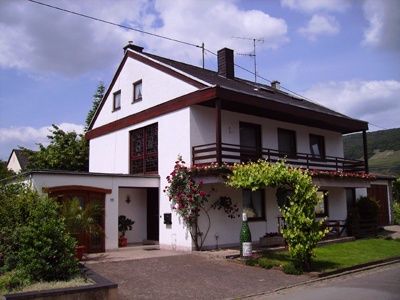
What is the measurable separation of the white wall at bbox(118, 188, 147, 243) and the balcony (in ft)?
13.2

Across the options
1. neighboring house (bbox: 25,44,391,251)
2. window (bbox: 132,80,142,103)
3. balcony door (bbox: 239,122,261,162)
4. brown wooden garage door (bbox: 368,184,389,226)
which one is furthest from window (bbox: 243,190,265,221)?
brown wooden garage door (bbox: 368,184,389,226)

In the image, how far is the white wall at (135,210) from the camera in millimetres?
19906

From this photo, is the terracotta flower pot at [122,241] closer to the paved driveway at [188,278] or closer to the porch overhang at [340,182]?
the paved driveway at [188,278]

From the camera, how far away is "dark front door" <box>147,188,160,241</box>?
65.2 ft

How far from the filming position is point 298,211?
43.4 feet

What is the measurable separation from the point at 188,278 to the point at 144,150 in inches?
371

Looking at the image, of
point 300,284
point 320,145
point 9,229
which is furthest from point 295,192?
point 320,145

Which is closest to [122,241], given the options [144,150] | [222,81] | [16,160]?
[144,150]

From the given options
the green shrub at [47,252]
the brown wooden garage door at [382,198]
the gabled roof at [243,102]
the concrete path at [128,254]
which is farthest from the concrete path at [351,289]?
the brown wooden garage door at [382,198]

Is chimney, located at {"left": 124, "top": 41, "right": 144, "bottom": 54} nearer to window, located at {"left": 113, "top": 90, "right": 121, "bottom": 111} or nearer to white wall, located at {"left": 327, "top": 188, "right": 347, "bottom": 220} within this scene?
window, located at {"left": 113, "top": 90, "right": 121, "bottom": 111}

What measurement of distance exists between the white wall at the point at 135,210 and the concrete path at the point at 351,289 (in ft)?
32.4

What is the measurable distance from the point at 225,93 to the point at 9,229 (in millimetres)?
8954

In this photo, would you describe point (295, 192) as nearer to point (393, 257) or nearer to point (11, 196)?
point (393, 257)

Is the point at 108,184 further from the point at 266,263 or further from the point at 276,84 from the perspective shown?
the point at 276,84
